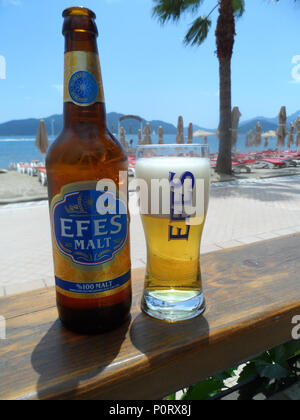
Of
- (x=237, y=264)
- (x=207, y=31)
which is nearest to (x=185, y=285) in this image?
(x=237, y=264)

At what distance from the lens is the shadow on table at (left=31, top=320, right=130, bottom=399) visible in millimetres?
731

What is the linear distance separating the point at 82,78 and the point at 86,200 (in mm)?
339

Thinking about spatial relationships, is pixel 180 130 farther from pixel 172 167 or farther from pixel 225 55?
pixel 172 167

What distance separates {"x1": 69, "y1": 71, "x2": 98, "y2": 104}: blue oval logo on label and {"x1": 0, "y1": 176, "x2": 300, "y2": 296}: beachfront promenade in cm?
268

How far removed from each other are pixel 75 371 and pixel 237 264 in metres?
0.86

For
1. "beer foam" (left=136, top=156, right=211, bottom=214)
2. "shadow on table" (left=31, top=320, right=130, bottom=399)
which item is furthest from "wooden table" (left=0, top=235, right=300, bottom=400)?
"beer foam" (left=136, top=156, right=211, bottom=214)

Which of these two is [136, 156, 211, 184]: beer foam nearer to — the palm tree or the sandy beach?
the sandy beach

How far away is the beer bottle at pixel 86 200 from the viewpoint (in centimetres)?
88

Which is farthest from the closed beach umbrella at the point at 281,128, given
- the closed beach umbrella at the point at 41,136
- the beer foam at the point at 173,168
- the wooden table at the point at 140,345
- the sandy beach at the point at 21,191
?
the beer foam at the point at 173,168

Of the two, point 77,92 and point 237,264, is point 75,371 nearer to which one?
point 77,92

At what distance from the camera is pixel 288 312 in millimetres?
1045

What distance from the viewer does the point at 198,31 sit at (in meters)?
12.5

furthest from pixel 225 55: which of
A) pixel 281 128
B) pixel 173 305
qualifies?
pixel 173 305

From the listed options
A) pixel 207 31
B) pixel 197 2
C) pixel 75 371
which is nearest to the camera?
pixel 75 371
